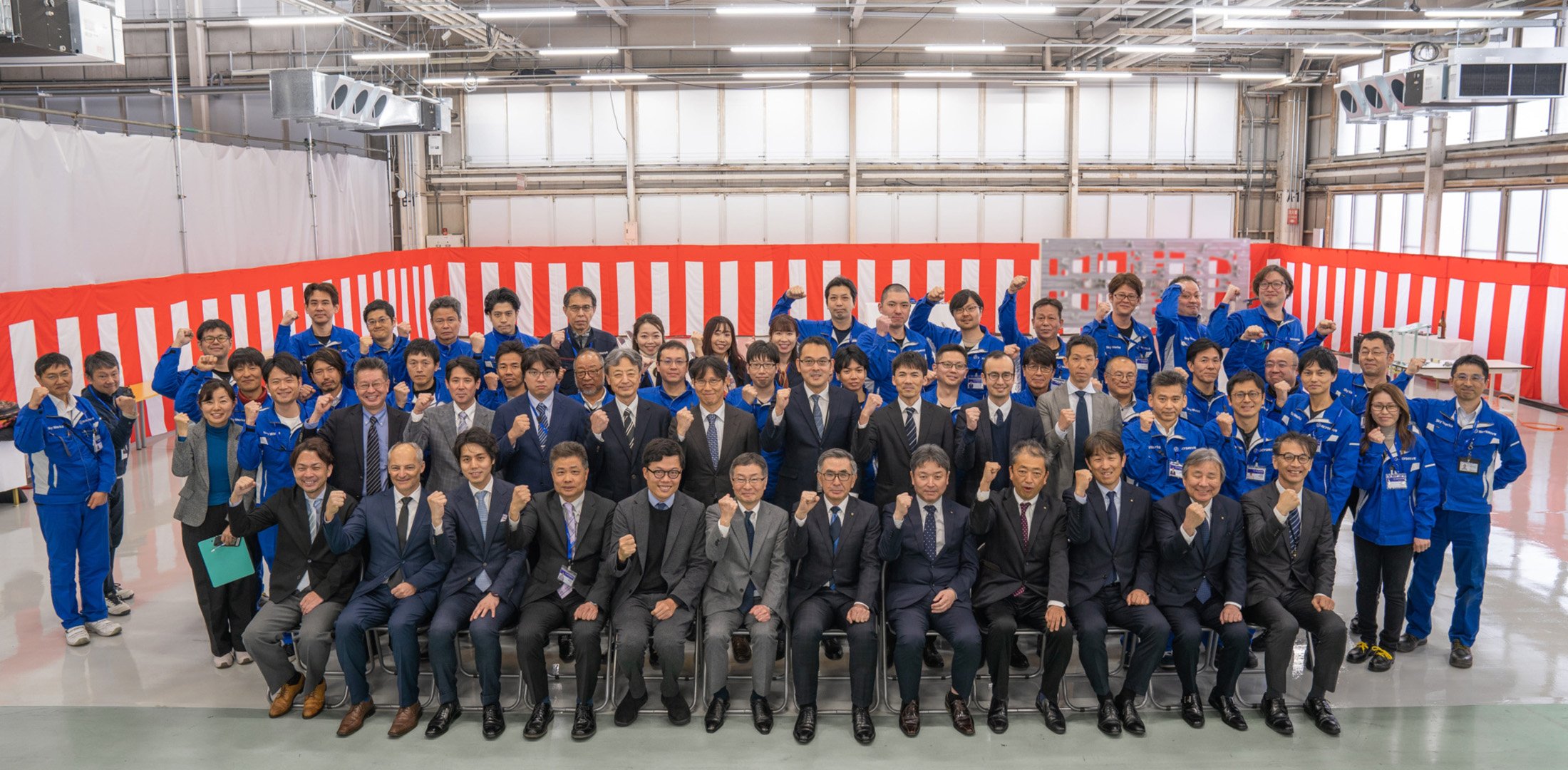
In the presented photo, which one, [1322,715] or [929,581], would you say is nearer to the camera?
[1322,715]

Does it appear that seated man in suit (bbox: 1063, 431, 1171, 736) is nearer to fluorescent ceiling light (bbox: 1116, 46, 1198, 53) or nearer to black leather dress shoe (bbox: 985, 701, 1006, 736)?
black leather dress shoe (bbox: 985, 701, 1006, 736)

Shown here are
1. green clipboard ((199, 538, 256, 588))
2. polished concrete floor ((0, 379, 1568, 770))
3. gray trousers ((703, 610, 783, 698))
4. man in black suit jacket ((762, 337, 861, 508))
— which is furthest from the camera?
man in black suit jacket ((762, 337, 861, 508))

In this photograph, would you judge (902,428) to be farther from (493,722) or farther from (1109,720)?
(493,722)

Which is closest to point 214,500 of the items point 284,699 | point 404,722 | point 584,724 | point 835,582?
point 284,699

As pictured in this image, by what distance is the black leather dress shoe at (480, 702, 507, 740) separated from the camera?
465 centimetres

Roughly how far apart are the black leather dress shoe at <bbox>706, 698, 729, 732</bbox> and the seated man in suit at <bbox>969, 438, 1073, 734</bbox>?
1.23 m

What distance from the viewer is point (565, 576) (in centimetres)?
486

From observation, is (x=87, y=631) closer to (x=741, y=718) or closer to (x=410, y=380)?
(x=410, y=380)

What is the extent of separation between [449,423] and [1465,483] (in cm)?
533

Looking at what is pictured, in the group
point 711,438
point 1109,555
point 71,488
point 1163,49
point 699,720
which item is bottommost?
point 699,720

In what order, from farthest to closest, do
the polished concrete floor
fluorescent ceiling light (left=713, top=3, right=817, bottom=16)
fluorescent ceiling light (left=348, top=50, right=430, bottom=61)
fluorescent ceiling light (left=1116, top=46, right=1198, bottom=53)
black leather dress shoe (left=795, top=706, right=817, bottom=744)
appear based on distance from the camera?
fluorescent ceiling light (left=1116, top=46, right=1198, bottom=53) → fluorescent ceiling light (left=348, top=50, right=430, bottom=61) → fluorescent ceiling light (left=713, top=3, right=817, bottom=16) → black leather dress shoe (left=795, top=706, right=817, bottom=744) → the polished concrete floor

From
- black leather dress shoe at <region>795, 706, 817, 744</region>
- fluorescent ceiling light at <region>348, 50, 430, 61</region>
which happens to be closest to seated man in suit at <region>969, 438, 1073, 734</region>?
black leather dress shoe at <region>795, 706, 817, 744</region>

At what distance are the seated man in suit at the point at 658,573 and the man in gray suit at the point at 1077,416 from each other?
78.8 inches

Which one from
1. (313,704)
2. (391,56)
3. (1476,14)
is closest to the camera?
(313,704)
